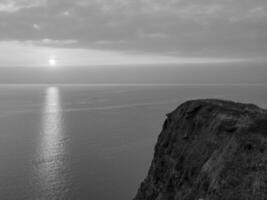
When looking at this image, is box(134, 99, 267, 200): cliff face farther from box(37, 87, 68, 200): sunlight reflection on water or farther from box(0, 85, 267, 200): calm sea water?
box(37, 87, 68, 200): sunlight reflection on water

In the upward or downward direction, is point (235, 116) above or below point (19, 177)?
above

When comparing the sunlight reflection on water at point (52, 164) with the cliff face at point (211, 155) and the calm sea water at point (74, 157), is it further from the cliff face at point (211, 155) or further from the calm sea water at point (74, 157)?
the cliff face at point (211, 155)

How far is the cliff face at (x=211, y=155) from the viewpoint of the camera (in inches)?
1169

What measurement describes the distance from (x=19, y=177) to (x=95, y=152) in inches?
1308

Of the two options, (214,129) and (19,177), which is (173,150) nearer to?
(214,129)

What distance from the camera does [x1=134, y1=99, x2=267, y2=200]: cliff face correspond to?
29.7 metres

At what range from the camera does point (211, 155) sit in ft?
125

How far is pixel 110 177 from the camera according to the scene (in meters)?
79.8

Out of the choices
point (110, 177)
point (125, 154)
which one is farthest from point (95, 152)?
point (110, 177)

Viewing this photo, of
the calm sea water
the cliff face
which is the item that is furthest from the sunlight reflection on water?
the cliff face

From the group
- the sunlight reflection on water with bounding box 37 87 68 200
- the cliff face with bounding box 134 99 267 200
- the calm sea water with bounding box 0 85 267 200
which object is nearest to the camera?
the cliff face with bounding box 134 99 267 200

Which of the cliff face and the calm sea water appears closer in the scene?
the cliff face

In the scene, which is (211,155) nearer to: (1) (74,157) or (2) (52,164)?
(2) (52,164)

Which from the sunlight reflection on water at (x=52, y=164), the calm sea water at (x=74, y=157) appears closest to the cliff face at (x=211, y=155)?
the calm sea water at (x=74, y=157)
